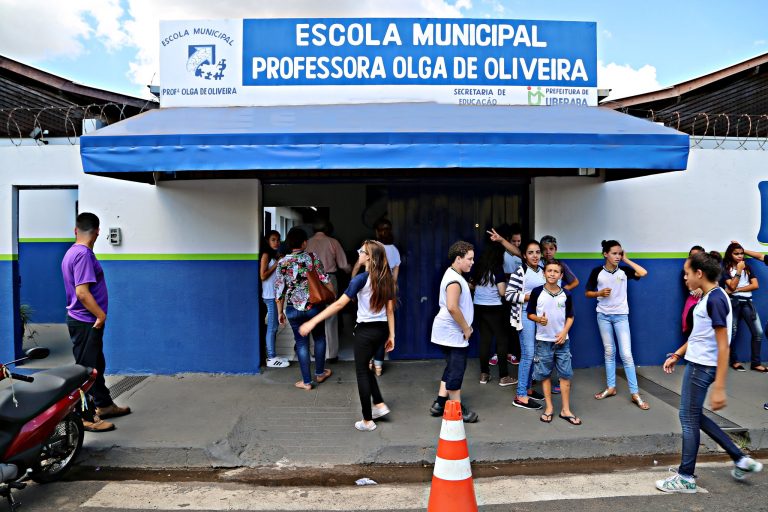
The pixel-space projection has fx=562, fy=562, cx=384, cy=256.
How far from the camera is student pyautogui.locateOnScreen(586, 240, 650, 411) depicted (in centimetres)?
577

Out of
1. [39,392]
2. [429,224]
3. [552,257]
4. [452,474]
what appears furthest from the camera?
[429,224]

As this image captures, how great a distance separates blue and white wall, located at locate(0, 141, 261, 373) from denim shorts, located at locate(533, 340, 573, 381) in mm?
3459

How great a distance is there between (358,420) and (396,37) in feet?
15.0

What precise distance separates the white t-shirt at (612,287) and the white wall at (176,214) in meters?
3.97

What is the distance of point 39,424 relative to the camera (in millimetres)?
4000

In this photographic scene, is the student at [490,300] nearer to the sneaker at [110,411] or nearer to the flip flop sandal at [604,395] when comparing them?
the flip flop sandal at [604,395]

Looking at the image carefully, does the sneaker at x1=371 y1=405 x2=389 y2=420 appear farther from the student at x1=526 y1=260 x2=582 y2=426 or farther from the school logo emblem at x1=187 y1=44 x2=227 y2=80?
the school logo emblem at x1=187 y1=44 x2=227 y2=80

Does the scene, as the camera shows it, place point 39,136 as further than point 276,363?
No

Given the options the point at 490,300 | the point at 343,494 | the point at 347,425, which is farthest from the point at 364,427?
the point at 490,300

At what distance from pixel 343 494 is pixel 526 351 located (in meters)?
2.45

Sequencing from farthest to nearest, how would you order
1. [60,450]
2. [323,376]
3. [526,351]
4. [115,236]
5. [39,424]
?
1. [115,236]
2. [323,376]
3. [526,351]
4. [60,450]
5. [39,424]

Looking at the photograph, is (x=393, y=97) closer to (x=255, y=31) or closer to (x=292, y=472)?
(x=255, y=31)

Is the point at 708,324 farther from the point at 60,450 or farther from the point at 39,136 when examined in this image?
the point at 39,136

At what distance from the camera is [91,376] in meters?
4.71
